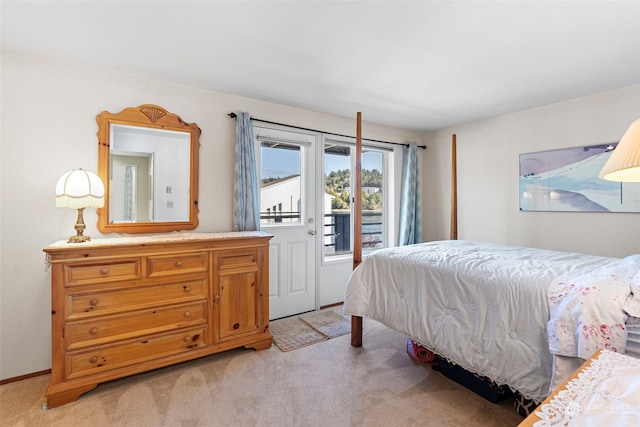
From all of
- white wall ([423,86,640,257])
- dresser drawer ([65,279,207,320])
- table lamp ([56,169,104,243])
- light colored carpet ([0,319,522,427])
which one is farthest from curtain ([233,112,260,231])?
white wall ([423,86,640,257])

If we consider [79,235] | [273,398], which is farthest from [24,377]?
[273,398]

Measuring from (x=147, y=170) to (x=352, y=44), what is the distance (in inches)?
76.0

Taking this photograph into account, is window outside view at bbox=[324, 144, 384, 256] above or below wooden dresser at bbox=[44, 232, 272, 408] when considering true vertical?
above

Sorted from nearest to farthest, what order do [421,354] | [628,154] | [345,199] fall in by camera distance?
[628,154]
[421,354]
[345,199]

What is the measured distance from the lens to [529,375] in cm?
149

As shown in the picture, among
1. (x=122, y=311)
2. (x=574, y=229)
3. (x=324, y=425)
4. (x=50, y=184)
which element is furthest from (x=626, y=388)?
(x=50, y=184)

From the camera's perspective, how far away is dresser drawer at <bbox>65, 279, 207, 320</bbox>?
191 centimetres

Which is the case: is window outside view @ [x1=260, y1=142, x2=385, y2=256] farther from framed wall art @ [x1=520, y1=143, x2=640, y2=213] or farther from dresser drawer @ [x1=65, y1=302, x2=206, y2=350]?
framed wall art @ [x1=520, y1=143, x2=640, y2=213]

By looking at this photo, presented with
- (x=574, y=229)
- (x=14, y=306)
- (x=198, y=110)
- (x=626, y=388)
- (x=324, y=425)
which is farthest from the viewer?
(x=574, y=229)

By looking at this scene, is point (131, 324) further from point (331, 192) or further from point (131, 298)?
point (331, 192)

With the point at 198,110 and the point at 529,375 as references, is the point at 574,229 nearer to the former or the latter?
the point at 529,375

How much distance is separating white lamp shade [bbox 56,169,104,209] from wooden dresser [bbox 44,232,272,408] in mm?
278

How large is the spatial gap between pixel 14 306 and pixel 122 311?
2.76ft

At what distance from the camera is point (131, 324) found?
2.05 meters
